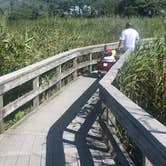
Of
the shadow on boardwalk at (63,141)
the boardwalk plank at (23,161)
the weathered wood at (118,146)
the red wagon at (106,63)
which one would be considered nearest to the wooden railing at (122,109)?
the weathered wood at (118,146)

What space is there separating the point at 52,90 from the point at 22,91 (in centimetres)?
145

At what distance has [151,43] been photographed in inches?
455

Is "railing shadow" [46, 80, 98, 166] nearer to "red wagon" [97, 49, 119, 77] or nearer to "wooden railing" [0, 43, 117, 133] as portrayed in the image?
"wooden railing" [0, 43, 117, 133]

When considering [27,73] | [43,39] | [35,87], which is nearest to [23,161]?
[27,73]

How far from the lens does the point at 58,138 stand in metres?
7.61

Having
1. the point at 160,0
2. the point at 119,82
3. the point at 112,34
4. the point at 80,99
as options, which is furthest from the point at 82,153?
the point at 160,0

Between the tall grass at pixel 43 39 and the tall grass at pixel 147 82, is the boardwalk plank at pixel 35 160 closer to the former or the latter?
the tall grass at pixel 147 82

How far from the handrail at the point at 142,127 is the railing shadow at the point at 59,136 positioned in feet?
3.25

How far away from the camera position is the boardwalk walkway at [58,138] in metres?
6.58


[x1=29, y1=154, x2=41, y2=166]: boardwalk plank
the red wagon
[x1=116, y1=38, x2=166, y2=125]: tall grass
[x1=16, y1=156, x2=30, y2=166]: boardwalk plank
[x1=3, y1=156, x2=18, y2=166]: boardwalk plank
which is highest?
[x1=116, y1=38, x2=166, y2=125]: tall grass

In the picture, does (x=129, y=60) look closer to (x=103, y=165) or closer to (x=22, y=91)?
(x=22, y=91)

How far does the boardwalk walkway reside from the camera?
6582 mm

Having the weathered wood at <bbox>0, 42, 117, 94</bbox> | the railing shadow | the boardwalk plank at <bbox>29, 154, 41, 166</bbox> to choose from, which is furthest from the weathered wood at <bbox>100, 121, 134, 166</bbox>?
the weathered wood at <bbox>0, 42, 117, 94</bbox>

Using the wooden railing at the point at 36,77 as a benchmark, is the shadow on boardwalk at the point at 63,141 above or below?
below
